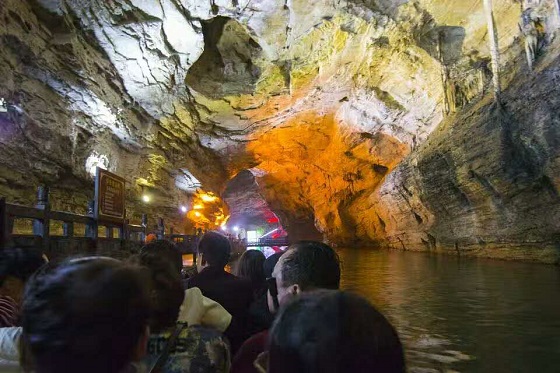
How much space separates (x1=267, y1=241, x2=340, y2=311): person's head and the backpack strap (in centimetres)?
51

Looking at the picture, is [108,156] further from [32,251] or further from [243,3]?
[32,251]

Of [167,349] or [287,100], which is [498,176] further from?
[167,349]

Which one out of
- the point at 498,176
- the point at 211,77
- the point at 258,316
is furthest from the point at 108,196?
the point at 498,176

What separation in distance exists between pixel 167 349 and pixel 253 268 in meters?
1.85

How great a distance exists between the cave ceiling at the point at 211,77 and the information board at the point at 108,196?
4.15 meters

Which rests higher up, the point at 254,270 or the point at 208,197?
the point at 208,197

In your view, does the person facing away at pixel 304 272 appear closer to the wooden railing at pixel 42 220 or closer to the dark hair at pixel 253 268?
the dark hair at pixel 253 268

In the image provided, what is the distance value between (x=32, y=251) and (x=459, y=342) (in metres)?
4.10

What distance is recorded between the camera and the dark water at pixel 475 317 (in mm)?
3490

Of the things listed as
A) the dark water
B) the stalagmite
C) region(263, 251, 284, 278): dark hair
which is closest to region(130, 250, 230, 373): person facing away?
region(263, 251, 284, 278): dark hair

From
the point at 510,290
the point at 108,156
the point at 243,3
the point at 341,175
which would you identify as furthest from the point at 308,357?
the point at 341,175

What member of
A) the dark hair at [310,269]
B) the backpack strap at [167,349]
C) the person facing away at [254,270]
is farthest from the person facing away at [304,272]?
the person facing away at [254,270]

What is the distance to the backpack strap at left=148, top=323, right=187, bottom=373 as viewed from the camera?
4.67ft

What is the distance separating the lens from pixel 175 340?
158 cm
